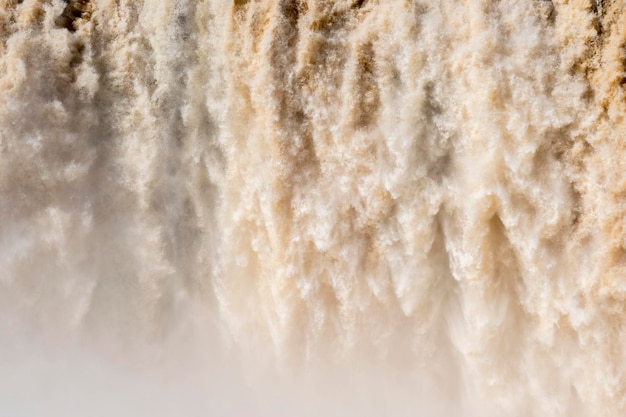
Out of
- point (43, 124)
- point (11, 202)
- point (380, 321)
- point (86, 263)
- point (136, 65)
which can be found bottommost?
point (380, 321)

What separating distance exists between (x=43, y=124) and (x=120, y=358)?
1668 millimetres

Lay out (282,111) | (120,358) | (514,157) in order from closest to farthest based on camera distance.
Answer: (514,157) < (282,111) < (120,358)

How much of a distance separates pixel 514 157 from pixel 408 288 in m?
1.01

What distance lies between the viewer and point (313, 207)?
399 centimetres

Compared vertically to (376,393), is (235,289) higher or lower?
higher

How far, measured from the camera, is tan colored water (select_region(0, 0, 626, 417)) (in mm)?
3572

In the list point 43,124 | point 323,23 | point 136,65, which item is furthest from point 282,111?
point 43,124

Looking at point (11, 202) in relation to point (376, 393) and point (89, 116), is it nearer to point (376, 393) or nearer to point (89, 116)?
point (89, 116)

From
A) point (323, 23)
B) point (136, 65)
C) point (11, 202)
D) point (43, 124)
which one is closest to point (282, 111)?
point (323, 23)

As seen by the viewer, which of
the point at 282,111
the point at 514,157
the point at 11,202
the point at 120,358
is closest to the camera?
the point at 514,157

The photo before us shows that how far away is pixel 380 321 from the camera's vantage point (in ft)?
13.6

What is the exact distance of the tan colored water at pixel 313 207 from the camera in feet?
11.7

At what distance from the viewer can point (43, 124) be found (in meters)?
4.12

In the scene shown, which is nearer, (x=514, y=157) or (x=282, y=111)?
(x=514, y=157)
